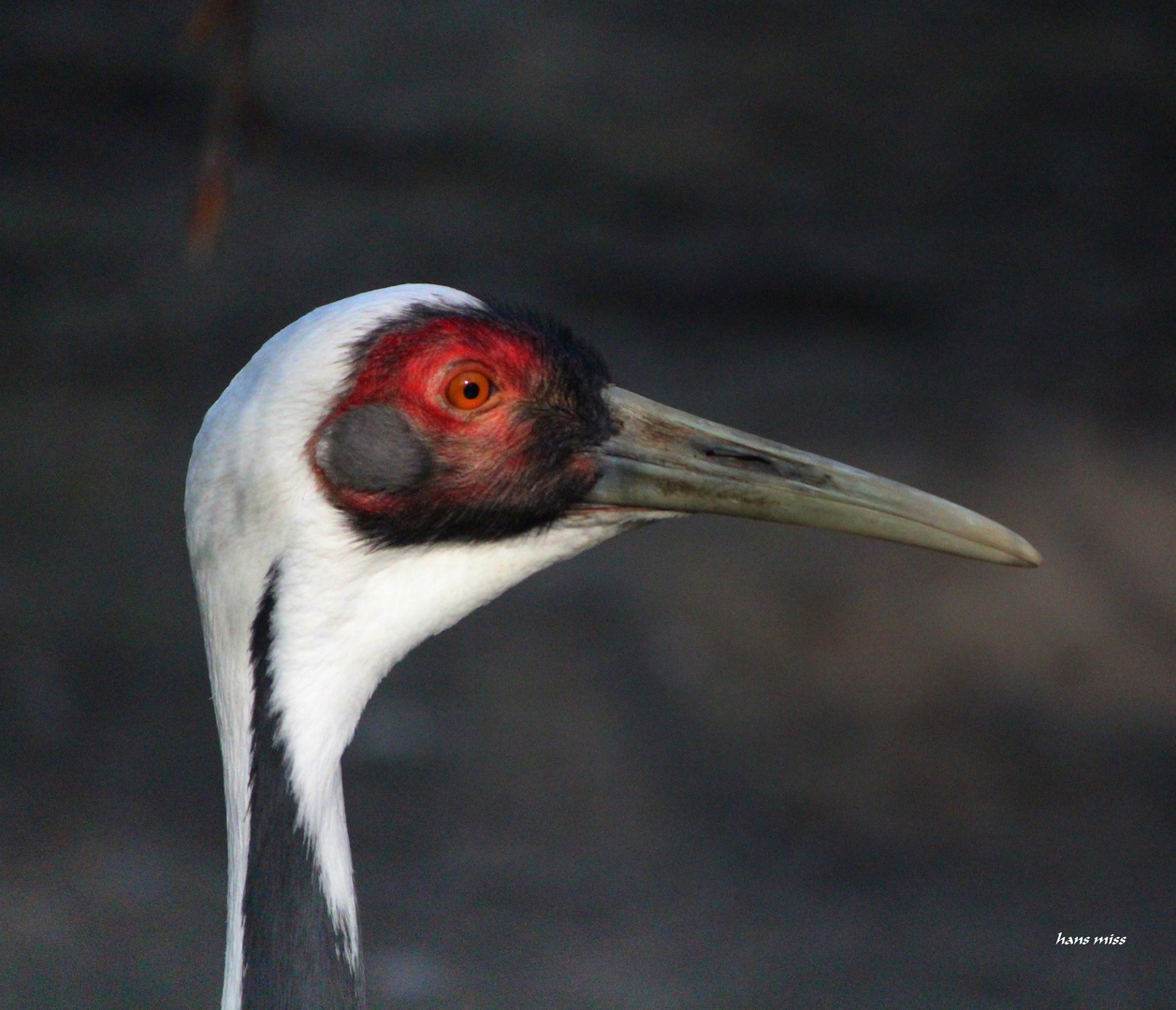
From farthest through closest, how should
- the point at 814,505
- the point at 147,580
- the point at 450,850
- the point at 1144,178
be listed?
the point at 147,580 → the point at 1144,178 → the point at 450,850 → the point at 814,505

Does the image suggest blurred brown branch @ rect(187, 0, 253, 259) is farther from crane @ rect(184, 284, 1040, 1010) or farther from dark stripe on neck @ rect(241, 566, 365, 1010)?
dark stripe on neck @ rect(241, 566, 365, 1010)

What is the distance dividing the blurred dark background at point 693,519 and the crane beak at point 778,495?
2.71 m

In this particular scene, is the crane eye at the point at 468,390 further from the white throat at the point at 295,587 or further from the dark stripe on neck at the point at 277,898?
the dark stripe on neck at the point at 277,898

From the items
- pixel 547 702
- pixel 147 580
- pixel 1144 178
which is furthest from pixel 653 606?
pixel 1144 178

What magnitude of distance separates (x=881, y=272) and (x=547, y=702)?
2.09 meters

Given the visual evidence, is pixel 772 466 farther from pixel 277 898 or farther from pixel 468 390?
pixel 277 898

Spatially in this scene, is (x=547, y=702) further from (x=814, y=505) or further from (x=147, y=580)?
(x=814, y=505)

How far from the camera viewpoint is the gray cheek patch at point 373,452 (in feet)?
6.33

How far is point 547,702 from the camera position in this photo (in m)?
5.33

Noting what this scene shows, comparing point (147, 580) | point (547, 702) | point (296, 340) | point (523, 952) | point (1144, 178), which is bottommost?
point (523, 952)

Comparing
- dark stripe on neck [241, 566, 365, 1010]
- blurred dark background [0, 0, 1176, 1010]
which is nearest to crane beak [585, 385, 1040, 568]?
dark stripe on neck [241, 566, 365, 1010]

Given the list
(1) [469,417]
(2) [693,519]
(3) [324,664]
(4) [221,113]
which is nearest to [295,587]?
(3) [324,664]

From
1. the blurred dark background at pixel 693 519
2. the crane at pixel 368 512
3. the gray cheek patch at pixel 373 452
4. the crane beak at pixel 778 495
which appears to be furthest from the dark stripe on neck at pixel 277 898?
the blurred dark background at pixel 693 519

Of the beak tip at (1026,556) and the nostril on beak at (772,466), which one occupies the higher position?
the nostril on beak at (772,466)
